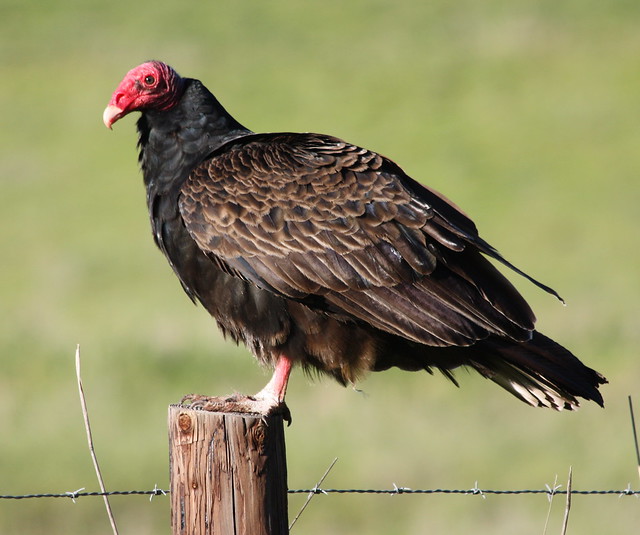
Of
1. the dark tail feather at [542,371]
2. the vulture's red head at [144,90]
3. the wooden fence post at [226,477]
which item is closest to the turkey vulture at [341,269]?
the dark tail feather at [542,371]

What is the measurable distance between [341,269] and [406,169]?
43.9 feet

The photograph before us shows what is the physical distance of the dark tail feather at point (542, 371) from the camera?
3854mm

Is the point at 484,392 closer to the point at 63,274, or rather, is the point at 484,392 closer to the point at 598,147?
the point at 63,274

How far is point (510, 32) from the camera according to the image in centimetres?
2394

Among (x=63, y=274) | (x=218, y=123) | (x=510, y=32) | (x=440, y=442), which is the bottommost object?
(x=440, y=442)

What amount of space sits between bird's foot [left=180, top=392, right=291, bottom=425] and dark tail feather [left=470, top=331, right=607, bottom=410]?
75cm

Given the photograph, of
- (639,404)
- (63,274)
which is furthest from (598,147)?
(639,404)

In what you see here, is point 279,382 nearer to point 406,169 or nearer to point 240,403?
point 240,403

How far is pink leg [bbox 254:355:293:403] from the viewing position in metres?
4.21

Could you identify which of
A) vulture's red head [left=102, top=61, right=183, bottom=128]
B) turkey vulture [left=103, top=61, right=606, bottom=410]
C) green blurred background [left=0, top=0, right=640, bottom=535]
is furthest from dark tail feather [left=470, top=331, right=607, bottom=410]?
vulture's red head [left=102, top=61, right=183, bottom=128]

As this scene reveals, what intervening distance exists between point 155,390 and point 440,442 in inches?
108

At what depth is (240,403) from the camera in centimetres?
405

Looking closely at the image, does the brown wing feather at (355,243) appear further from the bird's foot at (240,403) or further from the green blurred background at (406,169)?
the green blurred background at (406,169)

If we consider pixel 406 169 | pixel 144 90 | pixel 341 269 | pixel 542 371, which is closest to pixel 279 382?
pixel 341 269
